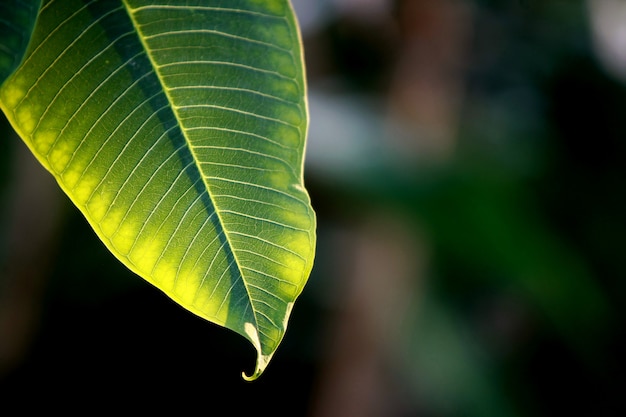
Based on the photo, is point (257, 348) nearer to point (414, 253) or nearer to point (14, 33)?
point (14, 33)

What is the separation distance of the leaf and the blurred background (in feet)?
3.71

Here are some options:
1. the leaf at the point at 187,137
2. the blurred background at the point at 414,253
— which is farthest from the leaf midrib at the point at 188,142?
the blurred background at the point at 414,253

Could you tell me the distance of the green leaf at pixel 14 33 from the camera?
0.27 m

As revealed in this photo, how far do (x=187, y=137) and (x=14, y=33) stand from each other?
0.31ft

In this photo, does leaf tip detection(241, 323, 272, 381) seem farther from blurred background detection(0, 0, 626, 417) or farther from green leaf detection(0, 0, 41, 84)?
blurred background detection(0, 0, 626, 417)

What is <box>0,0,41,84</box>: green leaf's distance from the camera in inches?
10.5

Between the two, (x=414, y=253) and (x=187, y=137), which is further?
(x=414, y=253)

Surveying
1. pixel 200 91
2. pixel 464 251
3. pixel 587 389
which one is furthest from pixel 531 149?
pixel 200 91

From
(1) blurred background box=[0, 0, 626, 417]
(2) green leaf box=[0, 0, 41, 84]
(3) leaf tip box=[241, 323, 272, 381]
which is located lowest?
(1) blurred background box=[0, 0, 626, 417]

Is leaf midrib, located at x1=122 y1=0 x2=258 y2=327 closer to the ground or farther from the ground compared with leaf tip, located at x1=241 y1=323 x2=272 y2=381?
farther from the ground

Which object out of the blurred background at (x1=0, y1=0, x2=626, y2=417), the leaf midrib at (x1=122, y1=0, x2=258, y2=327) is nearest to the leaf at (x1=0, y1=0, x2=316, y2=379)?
the leaf midrib at (x1=122, y1=0, x2=258, y2=327)

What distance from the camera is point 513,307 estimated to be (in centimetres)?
227

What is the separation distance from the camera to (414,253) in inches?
69.9

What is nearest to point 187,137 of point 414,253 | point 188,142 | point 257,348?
point 188,142
